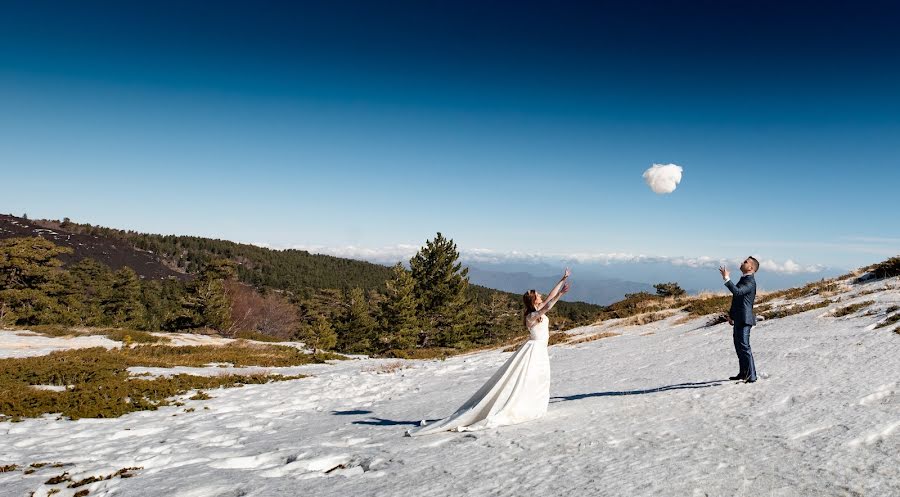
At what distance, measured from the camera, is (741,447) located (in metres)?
5.27

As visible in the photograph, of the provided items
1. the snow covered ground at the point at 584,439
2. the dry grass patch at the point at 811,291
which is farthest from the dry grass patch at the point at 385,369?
the dry grass patch at the point at 811,291

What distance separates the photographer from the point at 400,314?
166 feet

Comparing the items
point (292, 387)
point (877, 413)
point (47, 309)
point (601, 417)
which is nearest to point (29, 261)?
point (47, 309)

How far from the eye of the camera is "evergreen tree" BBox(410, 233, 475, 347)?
55406 mm

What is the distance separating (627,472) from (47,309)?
6387cm

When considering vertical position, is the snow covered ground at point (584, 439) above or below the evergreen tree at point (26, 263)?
below

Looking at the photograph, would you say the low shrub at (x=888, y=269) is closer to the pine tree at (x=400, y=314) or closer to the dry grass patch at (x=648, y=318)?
the dry grass patch at (x=648, y=318)

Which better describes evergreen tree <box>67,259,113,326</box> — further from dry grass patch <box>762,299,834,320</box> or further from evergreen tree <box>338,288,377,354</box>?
dry grass patch <box>762,299,834,320</box>

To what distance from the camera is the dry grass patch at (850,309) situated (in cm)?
1299

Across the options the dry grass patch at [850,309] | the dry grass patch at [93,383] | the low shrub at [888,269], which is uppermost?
the low shrub at [888,269]

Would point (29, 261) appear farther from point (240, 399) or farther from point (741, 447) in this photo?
point (741, 447)

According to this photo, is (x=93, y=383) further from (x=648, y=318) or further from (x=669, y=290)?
(x=669, y=290)

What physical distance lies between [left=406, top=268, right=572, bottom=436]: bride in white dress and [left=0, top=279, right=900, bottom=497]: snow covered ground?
323 mm

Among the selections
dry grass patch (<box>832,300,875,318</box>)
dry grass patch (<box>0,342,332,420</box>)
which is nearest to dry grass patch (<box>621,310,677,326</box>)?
dry grass patch (<box>832,300,875,318</box>)
